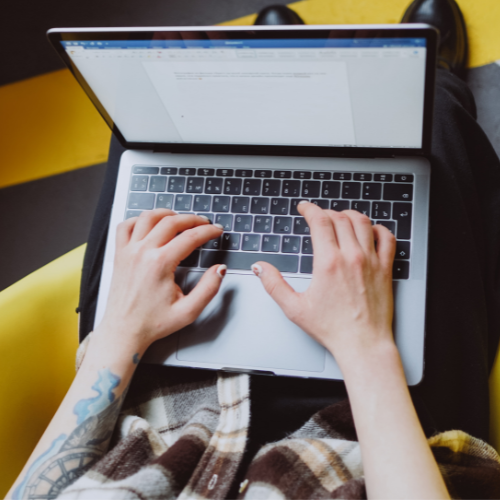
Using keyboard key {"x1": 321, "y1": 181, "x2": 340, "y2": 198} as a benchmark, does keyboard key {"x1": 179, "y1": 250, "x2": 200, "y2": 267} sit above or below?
below

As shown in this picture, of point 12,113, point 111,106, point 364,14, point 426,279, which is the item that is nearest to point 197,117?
point 111,106

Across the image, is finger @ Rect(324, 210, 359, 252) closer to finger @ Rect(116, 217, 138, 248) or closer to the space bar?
the space bar

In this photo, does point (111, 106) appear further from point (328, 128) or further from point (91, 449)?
point (91, 449)

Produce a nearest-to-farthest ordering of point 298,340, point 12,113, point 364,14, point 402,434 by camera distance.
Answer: point 402,434 < point 298,340 < point 364,14 < point 12,113

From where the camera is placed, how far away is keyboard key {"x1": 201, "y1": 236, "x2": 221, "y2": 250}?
63cm

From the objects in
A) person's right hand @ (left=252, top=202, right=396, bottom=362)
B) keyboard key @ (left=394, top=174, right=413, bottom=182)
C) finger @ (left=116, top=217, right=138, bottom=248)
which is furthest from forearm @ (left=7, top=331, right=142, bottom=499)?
keyboard key @ (left=394, top=174, right=413, bottom=182)

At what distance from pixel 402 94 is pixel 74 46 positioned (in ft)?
1.31

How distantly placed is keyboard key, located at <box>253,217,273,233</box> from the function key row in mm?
66

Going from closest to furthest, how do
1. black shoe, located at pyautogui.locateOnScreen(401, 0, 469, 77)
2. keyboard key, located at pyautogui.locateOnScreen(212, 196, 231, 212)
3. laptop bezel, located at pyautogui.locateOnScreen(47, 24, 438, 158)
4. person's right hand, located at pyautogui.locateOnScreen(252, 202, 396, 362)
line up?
laptop bezel, located at pyautogui.locateOnScreen(47, 24, 438, 158) < person's right hand, located at pyautogui.locateOnScreen(252, 202, 396, 362) < keyboard key, located at pyautogui.locateOnScreen(212, 196, 231, 212) < black shoe, located at pyautogui.locateOnScreen(401, 0, 469, 77)

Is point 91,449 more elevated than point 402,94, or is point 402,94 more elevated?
point 402,94

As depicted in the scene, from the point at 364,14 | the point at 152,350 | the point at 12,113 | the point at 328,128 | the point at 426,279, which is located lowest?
the point at 152,350

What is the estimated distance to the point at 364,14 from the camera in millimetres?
1072

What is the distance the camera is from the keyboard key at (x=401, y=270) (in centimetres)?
59

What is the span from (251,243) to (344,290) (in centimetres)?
15
